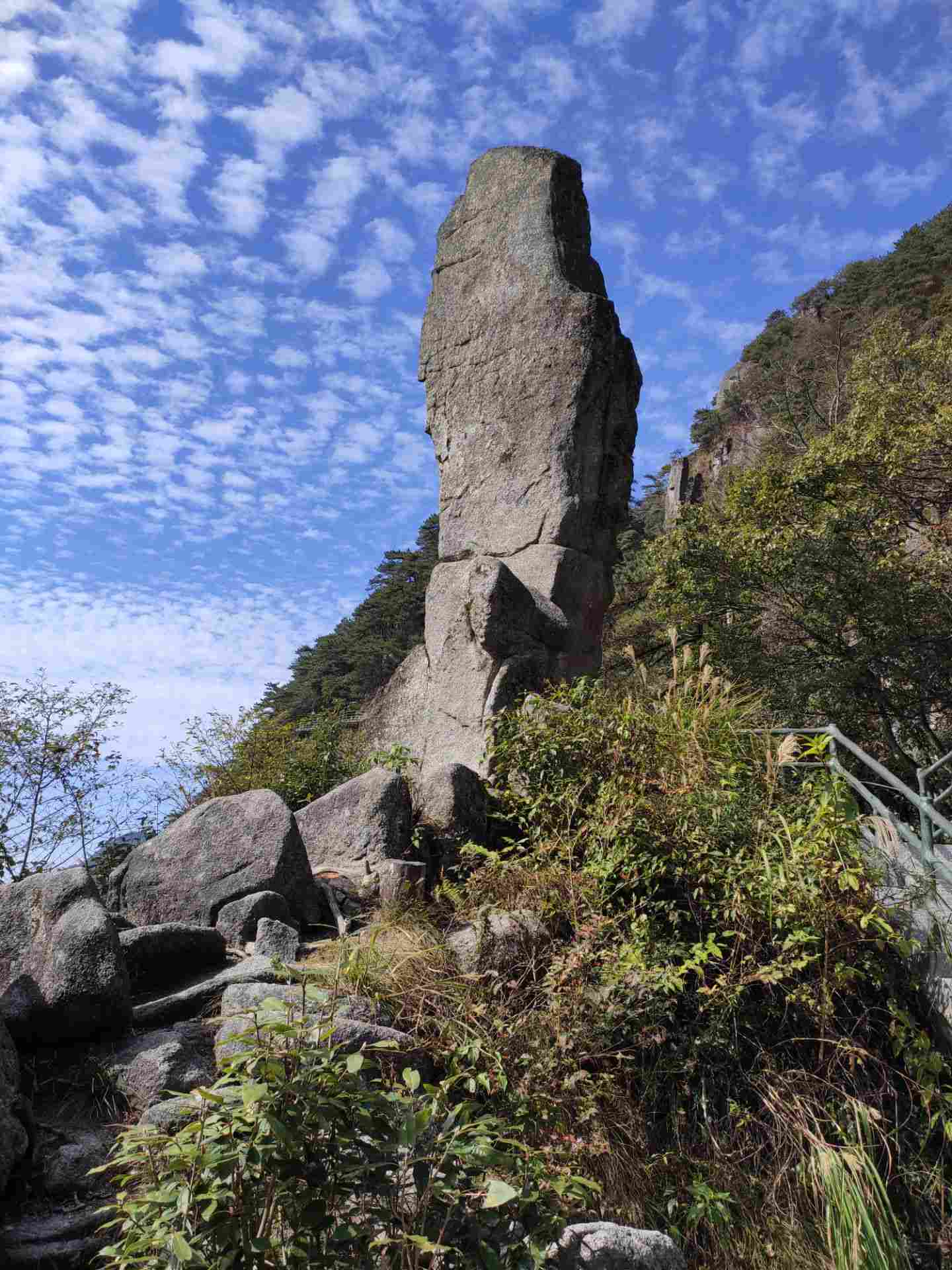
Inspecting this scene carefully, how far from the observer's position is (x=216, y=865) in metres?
5.02

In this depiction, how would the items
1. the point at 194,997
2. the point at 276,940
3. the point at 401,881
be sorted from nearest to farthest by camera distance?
the point at 194,997
the point at 276,940
the point at 401,881

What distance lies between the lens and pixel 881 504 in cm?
1356

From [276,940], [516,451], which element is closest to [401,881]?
[276,940]

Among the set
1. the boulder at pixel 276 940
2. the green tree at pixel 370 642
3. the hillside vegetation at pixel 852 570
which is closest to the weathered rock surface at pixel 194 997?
the boulder at pixel 276 940

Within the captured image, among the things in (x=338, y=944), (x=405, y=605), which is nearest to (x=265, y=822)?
(x=338, y=944)

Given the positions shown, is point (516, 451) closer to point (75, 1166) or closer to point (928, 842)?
point (928, 842)

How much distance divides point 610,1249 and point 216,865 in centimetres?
296

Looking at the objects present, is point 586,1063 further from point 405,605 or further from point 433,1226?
point 405,605

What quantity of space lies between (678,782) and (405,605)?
846 inches

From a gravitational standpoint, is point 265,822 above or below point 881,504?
below

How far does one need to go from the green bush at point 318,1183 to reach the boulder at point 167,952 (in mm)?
1481

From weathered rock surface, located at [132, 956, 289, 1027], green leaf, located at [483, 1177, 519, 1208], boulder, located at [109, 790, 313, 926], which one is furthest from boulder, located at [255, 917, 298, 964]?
green leaf, located at [483, 1177, 519, 1208]

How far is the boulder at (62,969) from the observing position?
3.55m

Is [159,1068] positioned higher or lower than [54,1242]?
higher
